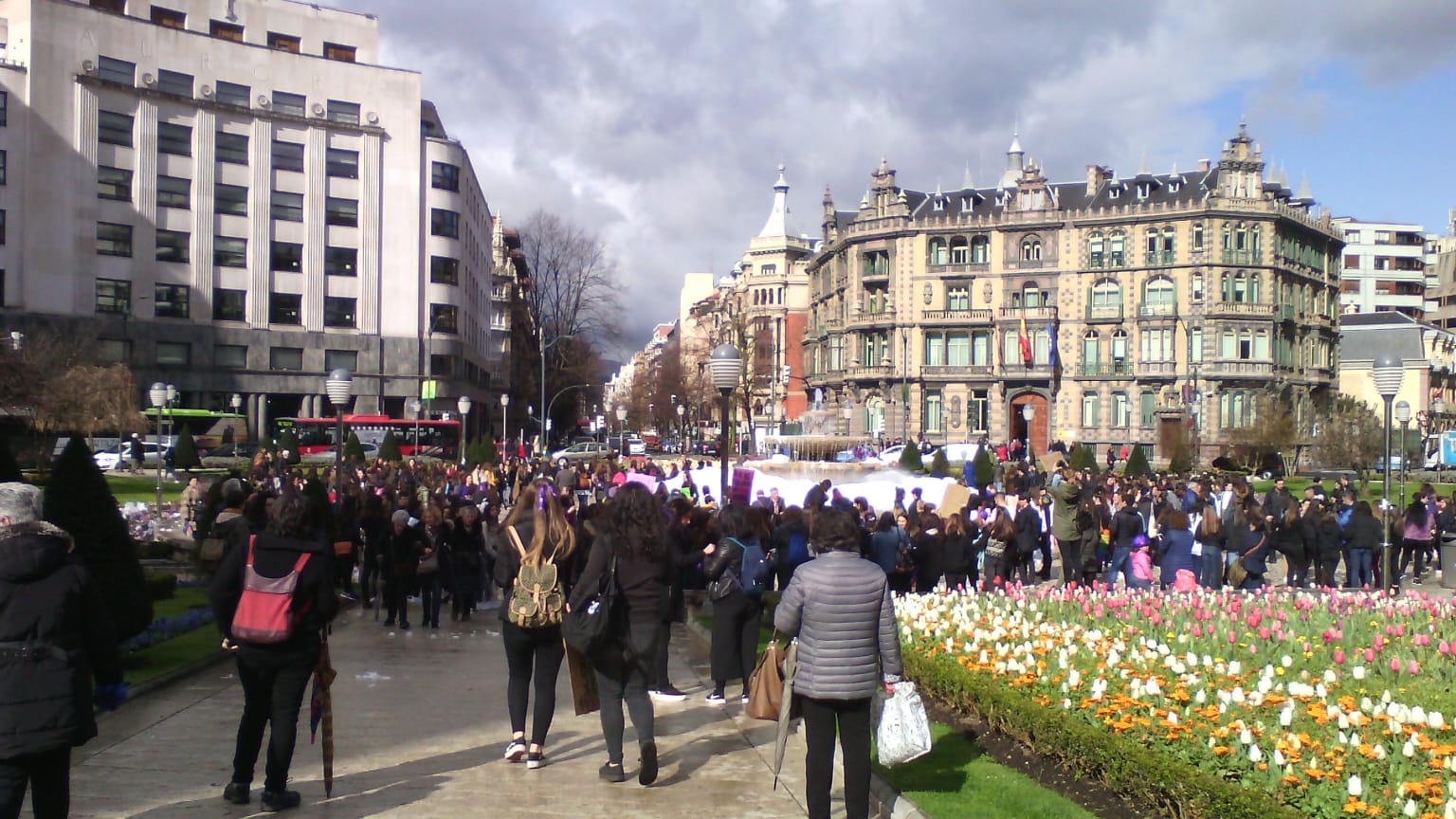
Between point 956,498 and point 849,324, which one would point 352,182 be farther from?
point 956,498

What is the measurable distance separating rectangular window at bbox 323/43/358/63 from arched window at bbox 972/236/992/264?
36015 millimetres

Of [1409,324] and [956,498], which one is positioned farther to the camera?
[1409,324]

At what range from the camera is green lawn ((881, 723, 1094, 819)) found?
24.2ft

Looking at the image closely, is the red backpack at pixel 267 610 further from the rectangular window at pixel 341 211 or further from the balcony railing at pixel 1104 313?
the balcony railing at pixel 1104 313

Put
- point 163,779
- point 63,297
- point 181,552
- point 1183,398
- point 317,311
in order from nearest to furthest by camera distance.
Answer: point 163,779 < point 181,552 < point 63,297 < point 317,311 < point 1183,398

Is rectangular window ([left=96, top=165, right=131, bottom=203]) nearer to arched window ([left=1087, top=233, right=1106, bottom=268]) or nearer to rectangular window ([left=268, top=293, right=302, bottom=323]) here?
rectangular window ([left=268, top=293, right=302, bottom=323])

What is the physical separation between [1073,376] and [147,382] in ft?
160

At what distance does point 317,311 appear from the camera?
2469 inches

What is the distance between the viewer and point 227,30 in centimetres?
6153

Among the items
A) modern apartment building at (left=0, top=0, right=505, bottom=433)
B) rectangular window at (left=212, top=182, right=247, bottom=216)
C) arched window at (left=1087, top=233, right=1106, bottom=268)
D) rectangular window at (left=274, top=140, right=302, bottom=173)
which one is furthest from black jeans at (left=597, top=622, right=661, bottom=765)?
arched window at (left=1087, top=233, right=1106, bottom=268)

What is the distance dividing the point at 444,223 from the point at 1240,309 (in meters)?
43.6

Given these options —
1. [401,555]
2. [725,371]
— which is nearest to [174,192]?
[401,555]

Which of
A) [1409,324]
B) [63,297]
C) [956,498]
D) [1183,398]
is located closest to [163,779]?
[956,498]

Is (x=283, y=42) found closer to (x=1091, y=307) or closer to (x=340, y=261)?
(x=340, y=261)
